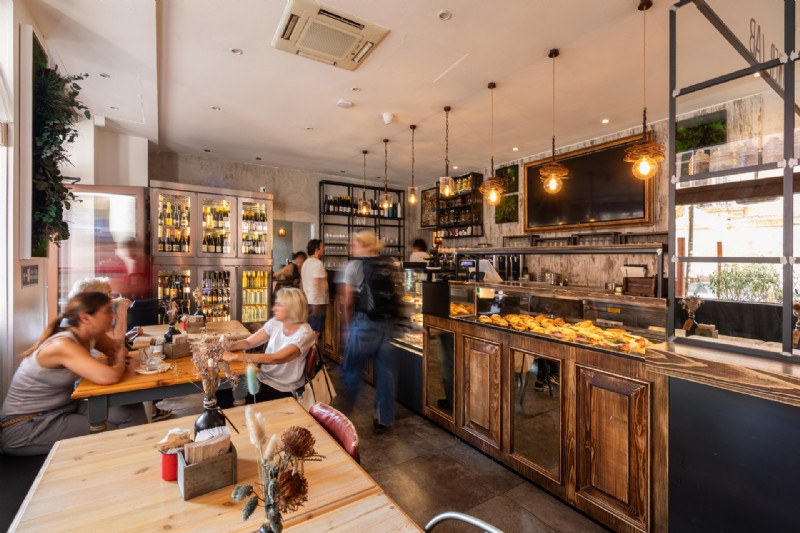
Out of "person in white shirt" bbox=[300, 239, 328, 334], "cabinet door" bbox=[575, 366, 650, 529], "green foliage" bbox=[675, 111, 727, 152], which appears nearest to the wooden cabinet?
"cabinet door" bbox=[575, 366, 650, 529]

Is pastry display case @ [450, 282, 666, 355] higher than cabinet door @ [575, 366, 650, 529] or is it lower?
higher

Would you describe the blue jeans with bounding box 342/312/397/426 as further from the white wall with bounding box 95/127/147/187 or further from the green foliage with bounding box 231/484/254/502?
the white wall with bounding box 95/127/147/187

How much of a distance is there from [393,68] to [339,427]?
322cm

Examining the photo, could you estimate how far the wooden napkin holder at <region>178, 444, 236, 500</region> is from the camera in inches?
47.9

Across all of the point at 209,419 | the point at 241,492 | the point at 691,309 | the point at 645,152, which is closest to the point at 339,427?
the point at 209,419

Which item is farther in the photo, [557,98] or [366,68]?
[557,98]

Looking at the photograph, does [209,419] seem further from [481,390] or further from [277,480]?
[481,390]

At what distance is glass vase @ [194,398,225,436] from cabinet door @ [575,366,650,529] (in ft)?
6.78

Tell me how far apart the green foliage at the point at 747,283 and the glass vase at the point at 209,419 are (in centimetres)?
232

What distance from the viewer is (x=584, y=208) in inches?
235

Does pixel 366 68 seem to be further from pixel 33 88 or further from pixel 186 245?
pixel 186 245

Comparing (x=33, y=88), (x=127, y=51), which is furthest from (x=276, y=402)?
(x=127, y=51)

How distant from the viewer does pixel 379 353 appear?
154 inches

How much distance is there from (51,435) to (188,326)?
5.28 feet
